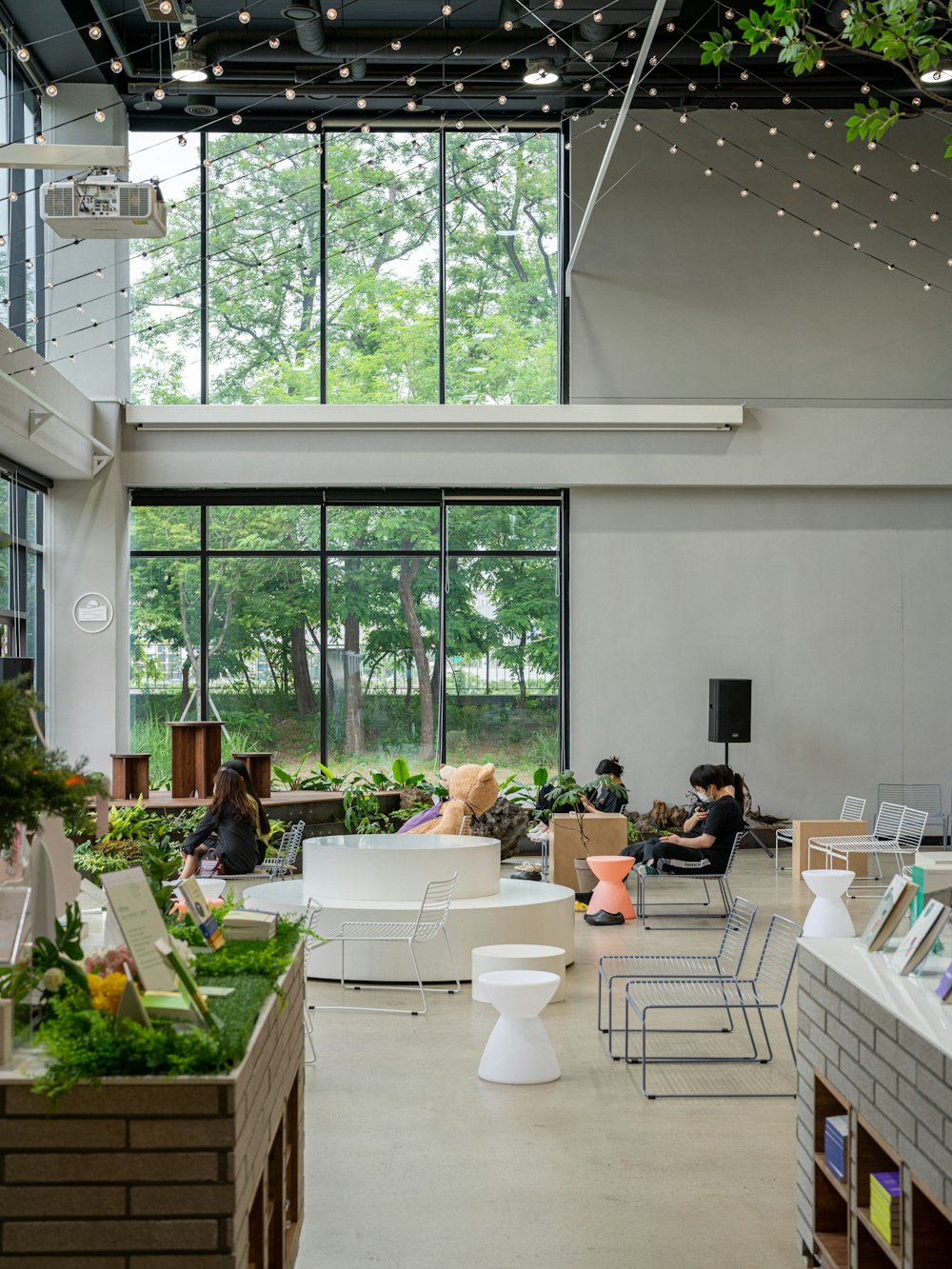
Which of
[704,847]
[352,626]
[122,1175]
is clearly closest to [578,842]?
[704,847]

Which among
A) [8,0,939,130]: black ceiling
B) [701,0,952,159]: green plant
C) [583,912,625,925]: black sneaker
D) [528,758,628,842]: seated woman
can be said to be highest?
[8,0,939,130]: black ceiling

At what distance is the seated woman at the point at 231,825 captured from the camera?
356 inches

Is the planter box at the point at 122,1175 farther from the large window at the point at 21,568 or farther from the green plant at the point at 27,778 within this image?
the large window at the point at 21,568

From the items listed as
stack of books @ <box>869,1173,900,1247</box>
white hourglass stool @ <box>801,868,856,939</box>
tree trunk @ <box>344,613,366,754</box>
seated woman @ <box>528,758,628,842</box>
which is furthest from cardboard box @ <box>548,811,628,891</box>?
stack of books @ <box>869,1173,900,1247</box>

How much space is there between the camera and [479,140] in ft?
46.7

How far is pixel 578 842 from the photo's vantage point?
34.2 ft

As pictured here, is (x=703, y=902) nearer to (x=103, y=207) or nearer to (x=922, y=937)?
(x=103, y=207)

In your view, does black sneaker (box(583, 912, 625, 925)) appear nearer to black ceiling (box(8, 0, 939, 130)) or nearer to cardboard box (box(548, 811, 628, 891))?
cardboard box (box(548, 811, 628, 891))

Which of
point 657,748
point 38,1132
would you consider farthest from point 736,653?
point 38,1132

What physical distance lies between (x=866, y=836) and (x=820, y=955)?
8432 millimetres

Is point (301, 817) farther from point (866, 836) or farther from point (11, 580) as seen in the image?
point (866, 836)

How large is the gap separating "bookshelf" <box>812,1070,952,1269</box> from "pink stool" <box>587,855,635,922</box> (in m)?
5.71

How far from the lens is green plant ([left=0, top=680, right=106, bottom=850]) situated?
2719 millimetres

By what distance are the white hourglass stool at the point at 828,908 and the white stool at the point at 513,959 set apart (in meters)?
2.16
